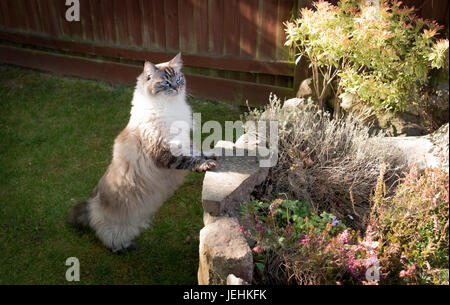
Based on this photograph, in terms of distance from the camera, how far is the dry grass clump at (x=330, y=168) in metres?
2.91

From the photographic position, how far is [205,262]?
2186 mm

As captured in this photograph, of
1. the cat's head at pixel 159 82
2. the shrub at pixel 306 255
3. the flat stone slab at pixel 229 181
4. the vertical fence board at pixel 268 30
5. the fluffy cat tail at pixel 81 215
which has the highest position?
the vertical fence board at pixel 268 30

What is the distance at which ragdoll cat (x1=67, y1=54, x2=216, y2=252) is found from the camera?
2938 mm

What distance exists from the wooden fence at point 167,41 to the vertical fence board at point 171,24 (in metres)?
0.01

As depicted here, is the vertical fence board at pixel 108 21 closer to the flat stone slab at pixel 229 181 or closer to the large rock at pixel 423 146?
the flat stone slab at pixel 229 181

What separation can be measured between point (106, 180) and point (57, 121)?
2566 mm

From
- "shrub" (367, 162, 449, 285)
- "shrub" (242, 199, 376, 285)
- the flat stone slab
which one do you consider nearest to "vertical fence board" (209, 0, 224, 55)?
the flat stone slab

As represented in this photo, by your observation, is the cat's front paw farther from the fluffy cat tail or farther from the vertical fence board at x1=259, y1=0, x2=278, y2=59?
the vertical fence board at x1=259, y1=0, x2=278, y2=59

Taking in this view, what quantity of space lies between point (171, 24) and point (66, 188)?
8.72ft

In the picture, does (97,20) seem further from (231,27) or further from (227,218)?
(227,218)

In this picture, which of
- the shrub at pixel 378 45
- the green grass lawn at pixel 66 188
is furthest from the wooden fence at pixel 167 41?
the shrub at pixel 378 45

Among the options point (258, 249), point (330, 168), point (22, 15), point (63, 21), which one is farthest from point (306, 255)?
point (22, 15)

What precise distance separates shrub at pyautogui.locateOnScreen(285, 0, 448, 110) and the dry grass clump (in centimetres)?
42
